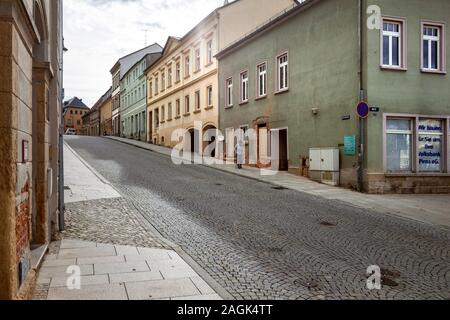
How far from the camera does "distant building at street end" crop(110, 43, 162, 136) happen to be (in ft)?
190

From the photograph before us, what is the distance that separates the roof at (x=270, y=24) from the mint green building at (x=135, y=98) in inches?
864

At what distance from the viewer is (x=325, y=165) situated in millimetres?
16719

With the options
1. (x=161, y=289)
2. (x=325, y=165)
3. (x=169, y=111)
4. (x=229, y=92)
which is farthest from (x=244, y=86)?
(x=161, y=289)

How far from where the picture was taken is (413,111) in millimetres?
15617

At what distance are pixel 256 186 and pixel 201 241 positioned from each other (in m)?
8.33

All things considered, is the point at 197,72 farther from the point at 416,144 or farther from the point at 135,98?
the point at 135,98

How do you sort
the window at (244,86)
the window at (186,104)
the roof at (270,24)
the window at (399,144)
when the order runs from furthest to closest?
1. the window at (186,104)
2. the window at (244,86)
3. the roof at (270,24)
4. the window at (399,144)

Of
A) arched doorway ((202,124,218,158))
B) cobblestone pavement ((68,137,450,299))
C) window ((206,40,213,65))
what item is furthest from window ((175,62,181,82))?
cobblestone pavement ((68,137,450,299))

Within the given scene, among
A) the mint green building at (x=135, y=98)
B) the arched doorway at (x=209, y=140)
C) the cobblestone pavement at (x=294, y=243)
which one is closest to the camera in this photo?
the cobblestone pavement at (x=294, y=243)

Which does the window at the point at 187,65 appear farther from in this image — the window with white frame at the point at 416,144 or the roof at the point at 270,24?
the window with white frame at the point at 416,144

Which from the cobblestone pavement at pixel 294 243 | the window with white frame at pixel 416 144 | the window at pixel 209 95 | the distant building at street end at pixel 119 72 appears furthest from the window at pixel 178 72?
the window with white frame at pixel 416 144

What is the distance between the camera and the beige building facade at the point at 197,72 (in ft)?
90.4
